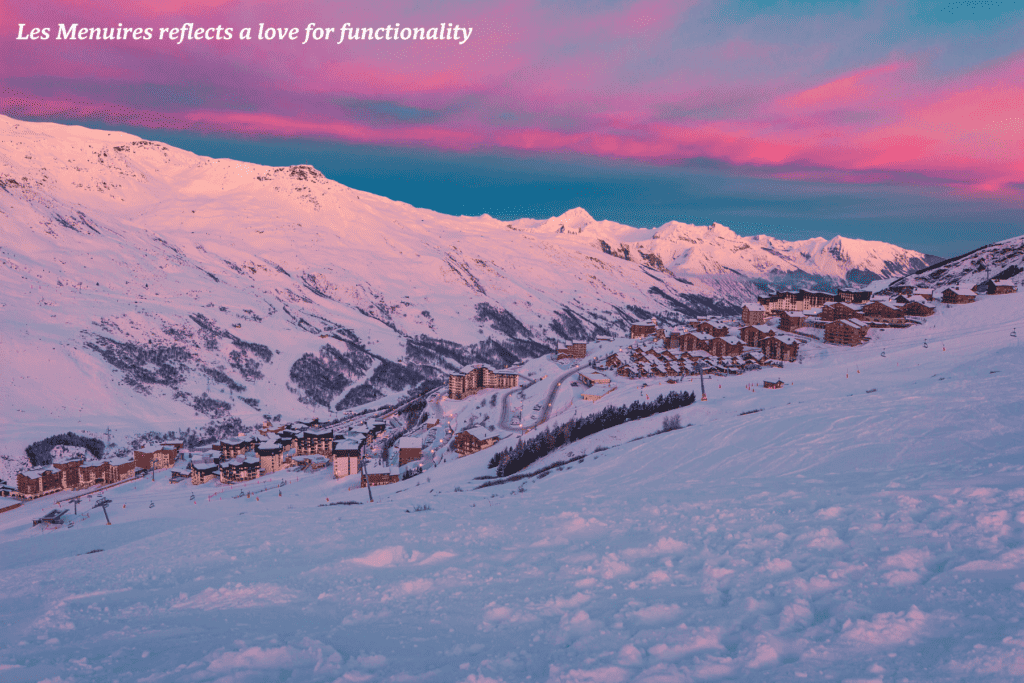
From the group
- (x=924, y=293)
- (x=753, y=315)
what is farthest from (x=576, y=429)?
(x=924, y=293)

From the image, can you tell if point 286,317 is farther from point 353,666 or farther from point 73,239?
point 353,666

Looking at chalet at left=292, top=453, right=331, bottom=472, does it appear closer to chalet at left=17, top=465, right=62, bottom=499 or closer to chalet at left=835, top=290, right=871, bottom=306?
chalet at left=17, top=465, right=62, bottom=499

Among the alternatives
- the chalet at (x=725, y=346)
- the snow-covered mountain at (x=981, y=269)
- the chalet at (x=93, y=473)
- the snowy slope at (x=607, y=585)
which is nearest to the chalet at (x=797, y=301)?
the snow-covered mountain at (x=981, y=269)

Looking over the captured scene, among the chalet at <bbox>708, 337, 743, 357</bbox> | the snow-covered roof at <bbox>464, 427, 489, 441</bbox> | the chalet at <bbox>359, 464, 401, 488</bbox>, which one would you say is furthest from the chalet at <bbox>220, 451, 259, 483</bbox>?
the chalet at <bbox>708, 337, 743, 357</bbox>

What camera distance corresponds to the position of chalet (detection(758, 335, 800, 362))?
279 feet

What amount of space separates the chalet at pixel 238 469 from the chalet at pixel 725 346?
78999 millimetres

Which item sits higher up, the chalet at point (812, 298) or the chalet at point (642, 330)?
the chalet at point (812, 298)

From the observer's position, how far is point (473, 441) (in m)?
72.6

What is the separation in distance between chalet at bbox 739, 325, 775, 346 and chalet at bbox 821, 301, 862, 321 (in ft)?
36.7

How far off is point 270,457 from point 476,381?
47785 millimetres

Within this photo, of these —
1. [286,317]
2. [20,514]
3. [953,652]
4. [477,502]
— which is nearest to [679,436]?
[477,502]

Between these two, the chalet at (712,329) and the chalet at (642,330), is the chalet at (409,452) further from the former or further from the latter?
the chalet at (642,330)

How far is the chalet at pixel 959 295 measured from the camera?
92562 millimetres

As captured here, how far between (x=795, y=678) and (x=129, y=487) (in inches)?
3609
